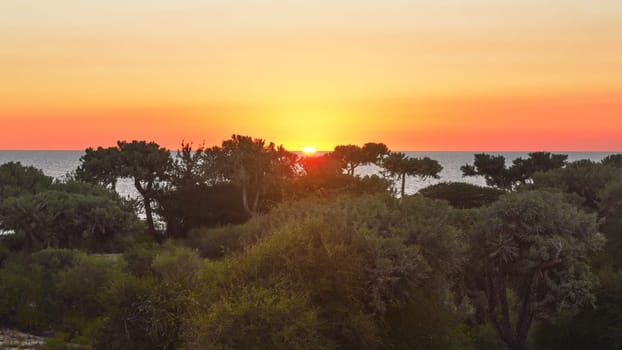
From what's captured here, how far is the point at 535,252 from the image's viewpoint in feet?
68.2

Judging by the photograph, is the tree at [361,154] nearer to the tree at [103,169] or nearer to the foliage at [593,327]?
the tree at [103,169]

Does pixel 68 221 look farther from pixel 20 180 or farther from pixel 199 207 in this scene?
pixel 199 207

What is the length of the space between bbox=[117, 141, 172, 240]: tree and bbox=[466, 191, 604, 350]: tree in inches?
1396

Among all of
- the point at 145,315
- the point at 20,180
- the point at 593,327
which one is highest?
the point at 20,180

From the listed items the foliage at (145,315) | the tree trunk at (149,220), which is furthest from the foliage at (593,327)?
the tree trunk at (149,220)

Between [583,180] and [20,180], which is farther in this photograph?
[583,180]

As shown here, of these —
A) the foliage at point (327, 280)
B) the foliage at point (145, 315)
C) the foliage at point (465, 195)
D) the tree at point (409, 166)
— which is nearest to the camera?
the foliage at point (327, 280)

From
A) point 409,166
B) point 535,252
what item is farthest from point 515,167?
point 535,252

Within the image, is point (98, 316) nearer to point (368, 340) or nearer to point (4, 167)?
point (368, 340)

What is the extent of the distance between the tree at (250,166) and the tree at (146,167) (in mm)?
4232

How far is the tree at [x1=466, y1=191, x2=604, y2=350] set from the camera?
2106 cm

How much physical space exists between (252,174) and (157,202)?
29.5ft

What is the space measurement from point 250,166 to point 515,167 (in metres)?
39.0

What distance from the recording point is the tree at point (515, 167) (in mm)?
73500
